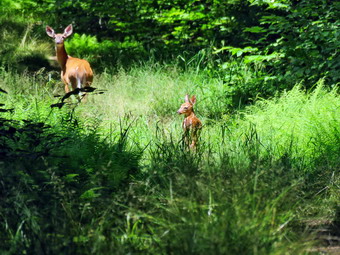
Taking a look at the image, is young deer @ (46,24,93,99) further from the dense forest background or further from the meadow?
the meadow

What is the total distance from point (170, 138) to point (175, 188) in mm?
1797

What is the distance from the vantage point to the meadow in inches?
128

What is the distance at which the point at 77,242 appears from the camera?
3270 millimetres

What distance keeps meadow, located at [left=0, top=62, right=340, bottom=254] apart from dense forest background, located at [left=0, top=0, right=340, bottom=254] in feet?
0.06

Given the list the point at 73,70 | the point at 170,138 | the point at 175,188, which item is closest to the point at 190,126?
the point at 170,138

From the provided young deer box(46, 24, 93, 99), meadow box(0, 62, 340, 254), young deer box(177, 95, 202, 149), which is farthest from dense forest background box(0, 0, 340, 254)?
young deer box(46, 24, 93, 99)

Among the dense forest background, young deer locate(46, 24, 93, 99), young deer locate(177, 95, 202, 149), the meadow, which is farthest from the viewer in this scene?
young deer locate(46, 24, 93, 99)

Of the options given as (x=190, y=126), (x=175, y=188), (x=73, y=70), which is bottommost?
(x=73, y=70)

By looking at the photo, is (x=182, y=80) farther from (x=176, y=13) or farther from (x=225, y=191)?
(x=225, y=191)

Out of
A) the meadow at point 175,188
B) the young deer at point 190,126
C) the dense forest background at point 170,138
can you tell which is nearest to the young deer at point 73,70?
the dense forest background at point 170,138

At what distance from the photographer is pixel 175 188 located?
4.15m

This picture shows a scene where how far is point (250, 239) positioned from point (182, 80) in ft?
24.8

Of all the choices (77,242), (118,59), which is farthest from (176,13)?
(77,242)

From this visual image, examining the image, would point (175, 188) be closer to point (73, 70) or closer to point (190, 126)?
point (190, 126)
